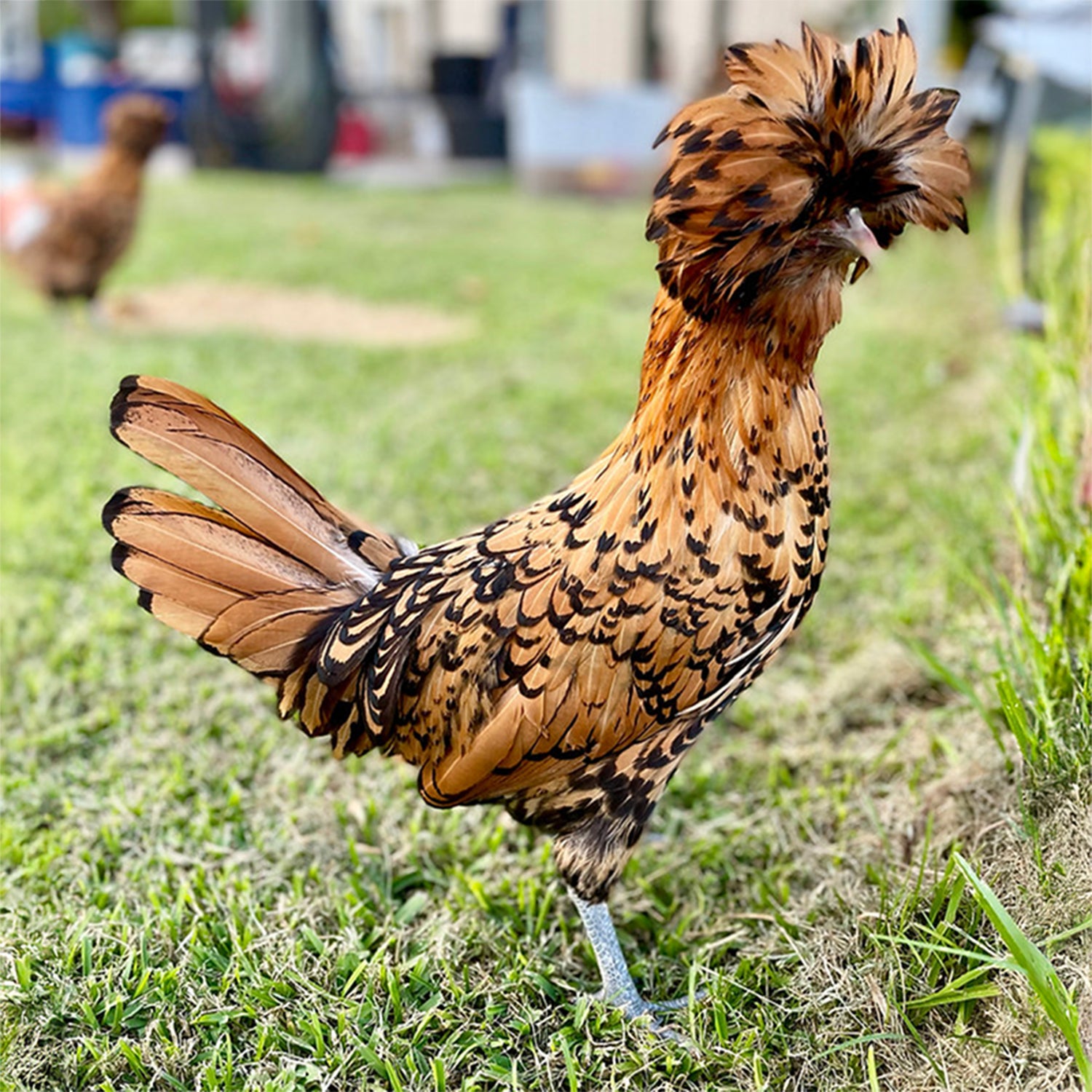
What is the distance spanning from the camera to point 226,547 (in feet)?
6.37

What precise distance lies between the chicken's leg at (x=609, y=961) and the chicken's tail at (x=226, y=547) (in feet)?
2.12

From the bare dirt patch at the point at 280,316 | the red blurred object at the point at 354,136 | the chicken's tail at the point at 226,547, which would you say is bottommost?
the bare dirt patch at the point at 280,316

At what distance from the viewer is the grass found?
188 centimetres

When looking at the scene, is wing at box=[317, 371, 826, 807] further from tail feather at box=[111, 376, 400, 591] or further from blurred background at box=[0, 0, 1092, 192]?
blurred background at box=[0, 0, 1092, 192]

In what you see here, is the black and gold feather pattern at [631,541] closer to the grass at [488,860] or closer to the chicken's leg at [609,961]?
the chicken's leg at [609,961]

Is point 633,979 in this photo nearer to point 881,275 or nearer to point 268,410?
point 268,410

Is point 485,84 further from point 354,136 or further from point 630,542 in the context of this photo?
point 630,542

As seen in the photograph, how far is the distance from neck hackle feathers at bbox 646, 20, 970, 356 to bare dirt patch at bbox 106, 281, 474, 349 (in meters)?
4.85

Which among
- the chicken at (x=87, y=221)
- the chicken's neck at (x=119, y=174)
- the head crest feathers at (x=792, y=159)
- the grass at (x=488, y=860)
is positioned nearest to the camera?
the head crest feathers at (x=792, y=159)

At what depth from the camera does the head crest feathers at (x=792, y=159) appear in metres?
1.50

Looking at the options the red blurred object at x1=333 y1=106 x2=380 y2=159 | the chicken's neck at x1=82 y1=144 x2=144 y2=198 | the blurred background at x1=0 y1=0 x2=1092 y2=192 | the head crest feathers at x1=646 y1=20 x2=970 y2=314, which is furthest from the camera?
the red blurred object at x1=333 y1=106 x2=380 y2=159

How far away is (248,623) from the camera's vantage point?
1950mm

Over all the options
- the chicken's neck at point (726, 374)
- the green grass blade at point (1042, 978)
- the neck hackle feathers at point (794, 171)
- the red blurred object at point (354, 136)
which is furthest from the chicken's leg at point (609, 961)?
the red blurred object at point (354, 136)

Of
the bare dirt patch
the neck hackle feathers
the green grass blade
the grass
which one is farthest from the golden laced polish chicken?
the bare dirt patch
